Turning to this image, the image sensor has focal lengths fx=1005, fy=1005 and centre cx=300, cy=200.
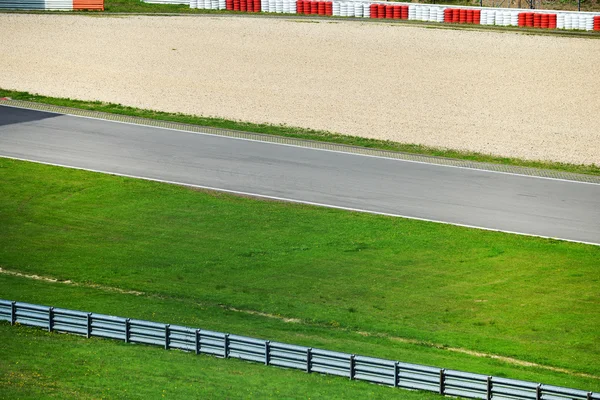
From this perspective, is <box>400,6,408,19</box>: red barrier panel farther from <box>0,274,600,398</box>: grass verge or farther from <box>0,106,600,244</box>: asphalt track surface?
<box>0,274,600,398</box>: grass verge

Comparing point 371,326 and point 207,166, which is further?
point 207,166

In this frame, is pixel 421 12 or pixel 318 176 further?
pixel 421 12

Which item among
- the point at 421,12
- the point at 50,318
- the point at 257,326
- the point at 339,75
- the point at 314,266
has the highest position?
the point at 421,12

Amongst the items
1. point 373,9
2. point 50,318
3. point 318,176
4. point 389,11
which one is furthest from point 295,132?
point 389,11

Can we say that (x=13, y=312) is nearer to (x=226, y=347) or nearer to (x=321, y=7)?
(x=226, y=347)

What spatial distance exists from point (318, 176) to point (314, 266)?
10737mm

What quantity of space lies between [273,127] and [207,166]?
307 inches

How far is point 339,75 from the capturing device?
6856 cm

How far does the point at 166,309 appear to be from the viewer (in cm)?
3394

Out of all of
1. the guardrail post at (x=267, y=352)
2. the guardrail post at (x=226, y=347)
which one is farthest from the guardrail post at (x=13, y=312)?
the guardrail post at (x=267, y=352)

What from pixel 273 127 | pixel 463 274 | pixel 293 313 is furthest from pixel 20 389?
pixel 273 127

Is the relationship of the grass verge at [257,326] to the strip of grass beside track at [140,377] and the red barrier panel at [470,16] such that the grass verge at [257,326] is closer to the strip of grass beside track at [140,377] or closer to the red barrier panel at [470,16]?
the strip of grass beside track at [140,377]

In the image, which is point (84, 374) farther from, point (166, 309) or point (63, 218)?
point (63, 218)

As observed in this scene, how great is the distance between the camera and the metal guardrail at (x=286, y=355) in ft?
85.8
